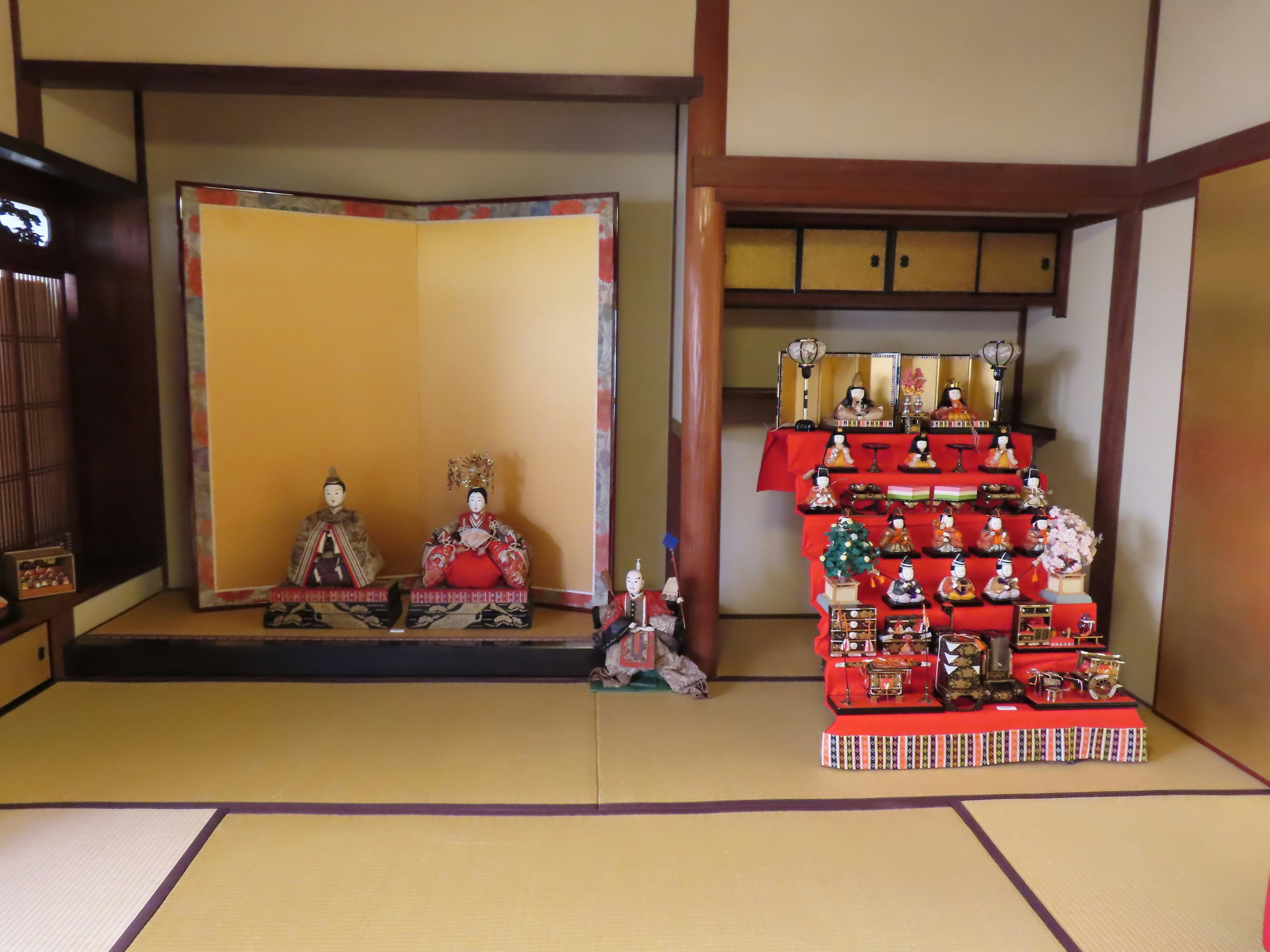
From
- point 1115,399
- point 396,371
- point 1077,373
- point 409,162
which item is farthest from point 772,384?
point 409,162

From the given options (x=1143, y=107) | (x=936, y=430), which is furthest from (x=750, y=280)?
(x=1143, y=107)

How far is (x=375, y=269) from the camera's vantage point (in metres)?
4.02

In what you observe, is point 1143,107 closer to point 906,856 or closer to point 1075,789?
point 1075,789

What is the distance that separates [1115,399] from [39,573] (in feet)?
15.5

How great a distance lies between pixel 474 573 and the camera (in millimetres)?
3752

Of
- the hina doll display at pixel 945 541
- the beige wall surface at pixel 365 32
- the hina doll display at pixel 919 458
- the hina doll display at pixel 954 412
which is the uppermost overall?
the beige wall surface at pixel 365 32

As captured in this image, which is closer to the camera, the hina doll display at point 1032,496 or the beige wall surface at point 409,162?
the hina doll display at point 1032,496

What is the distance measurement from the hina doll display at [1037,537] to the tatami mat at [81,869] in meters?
3.13

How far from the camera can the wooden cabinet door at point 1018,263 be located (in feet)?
12.5

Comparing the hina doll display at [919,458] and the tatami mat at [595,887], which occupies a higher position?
the hina doll display at [919,458]

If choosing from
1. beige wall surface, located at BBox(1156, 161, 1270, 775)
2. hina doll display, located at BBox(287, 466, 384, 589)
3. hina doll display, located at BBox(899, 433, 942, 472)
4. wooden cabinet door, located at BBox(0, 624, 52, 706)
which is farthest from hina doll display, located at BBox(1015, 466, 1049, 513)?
wooden cabinet door, located at BBox(0, 624, 52, 706)

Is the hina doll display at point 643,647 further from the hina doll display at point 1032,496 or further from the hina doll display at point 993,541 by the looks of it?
the hina doll display at point 1032,496

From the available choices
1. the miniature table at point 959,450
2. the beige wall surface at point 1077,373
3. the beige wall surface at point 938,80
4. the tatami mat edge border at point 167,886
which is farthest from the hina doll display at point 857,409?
the tatami mat edge border at point 167,886

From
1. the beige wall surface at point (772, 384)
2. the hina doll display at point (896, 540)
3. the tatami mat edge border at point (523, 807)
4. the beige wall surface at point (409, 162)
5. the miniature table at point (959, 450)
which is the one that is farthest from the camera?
the beige wall surface at point (772, 384)
